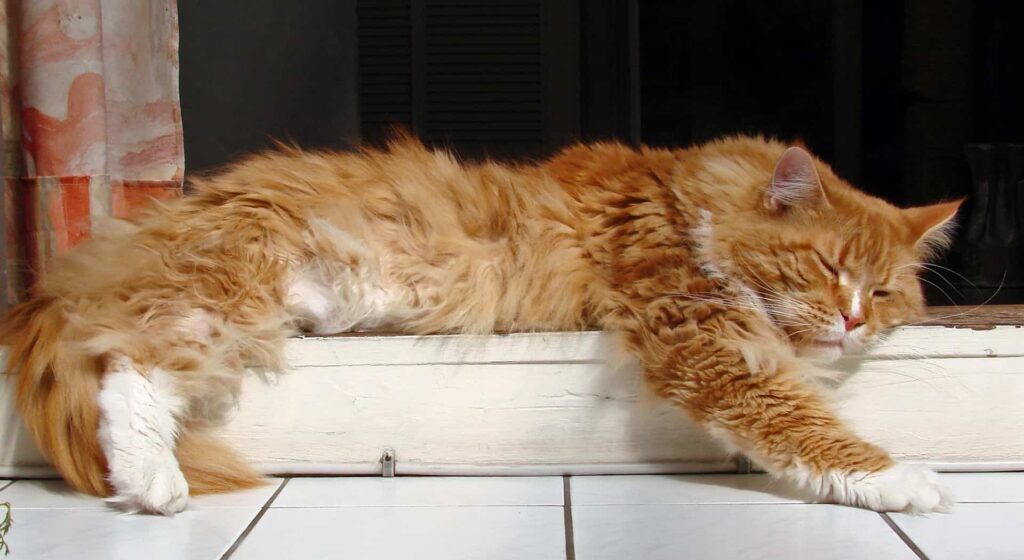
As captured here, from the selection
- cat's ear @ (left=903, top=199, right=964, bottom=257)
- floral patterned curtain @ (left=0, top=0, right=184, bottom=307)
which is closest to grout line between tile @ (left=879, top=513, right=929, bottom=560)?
cat's ear @ (left=903, top=199, right=964, bottom=257)

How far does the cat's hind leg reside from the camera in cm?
151

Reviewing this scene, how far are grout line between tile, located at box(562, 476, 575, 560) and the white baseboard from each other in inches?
3.2

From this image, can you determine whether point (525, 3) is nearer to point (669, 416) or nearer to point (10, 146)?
point (10, 146)

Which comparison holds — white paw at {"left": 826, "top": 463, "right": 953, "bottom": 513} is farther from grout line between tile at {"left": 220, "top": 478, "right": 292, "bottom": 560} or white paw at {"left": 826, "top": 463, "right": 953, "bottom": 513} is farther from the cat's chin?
grout line between tile at {"left": 220, "top": 478, "right": 292, "bottom": 560}

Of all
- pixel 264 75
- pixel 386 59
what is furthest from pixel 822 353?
pixel 264 75

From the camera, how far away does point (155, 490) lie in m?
1.50

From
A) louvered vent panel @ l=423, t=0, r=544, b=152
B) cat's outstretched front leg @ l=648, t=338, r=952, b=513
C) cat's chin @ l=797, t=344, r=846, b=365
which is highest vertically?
louvered vent panel @ l=423, t=0, r=544, b=152

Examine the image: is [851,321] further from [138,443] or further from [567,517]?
[138,443]

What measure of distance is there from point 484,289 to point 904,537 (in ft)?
2.68

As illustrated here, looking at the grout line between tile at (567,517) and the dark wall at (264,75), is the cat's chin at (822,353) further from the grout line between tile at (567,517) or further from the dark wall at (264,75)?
the dark wall at (264,75)

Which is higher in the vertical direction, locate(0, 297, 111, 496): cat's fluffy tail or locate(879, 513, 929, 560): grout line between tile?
locate(0, 297, 111, 496): cat's fluffy tail

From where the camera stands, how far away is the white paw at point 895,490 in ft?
4.94

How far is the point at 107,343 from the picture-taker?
158 cm

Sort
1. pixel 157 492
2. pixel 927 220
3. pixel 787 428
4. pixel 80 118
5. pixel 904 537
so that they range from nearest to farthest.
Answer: pixel 904 537
pixel 157 492
pixel 787 428
pixel 927 220
pixel 80 118
